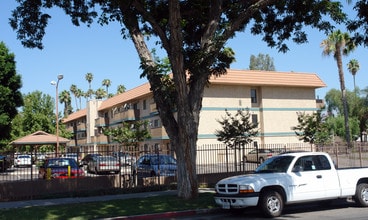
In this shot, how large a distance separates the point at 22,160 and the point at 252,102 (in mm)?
28555

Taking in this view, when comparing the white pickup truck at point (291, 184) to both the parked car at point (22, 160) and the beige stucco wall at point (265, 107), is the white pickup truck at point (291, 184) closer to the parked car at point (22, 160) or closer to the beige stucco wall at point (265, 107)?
the parked car at point (22, 160)

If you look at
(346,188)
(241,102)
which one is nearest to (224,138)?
(346,188)

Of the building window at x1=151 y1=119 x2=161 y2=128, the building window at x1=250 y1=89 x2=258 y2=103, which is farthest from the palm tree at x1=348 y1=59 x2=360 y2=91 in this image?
the building window at x1=151 y1=119 x2=161 y2=128

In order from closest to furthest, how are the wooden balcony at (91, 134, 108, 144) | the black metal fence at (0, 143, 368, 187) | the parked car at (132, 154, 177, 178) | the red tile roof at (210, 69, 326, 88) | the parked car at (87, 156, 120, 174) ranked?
the black metal fence at (0, 143, 368, 187)
the parked car at (132, 154, 177, 178)
the parked car at (87, 156, 120, 174)
the red tile roof at (210, 69, 326, 88)
the wooden balcony at (91, 134, 108, 144)

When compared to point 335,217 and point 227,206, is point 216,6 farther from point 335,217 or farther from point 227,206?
point 335,217

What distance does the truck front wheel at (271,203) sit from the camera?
36.6ft

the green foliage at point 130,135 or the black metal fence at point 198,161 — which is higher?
the green foliage at point 130,135

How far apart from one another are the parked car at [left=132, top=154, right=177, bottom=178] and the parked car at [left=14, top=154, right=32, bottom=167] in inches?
195

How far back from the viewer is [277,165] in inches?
Answer: 480

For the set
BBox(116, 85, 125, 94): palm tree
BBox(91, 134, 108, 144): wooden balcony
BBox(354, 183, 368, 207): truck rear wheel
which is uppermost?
BBox(116, 85, 125, 94): palm tree

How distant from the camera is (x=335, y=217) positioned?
10.9 metres

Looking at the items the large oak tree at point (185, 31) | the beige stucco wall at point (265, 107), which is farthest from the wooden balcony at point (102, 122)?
the large oak tree at point (185, 31)

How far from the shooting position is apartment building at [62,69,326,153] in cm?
4097

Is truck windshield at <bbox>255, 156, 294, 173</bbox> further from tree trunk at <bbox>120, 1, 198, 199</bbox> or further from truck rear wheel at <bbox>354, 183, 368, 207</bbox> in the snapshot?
tree trunk at <bbox>120, 1, 198, 199</bbox>
